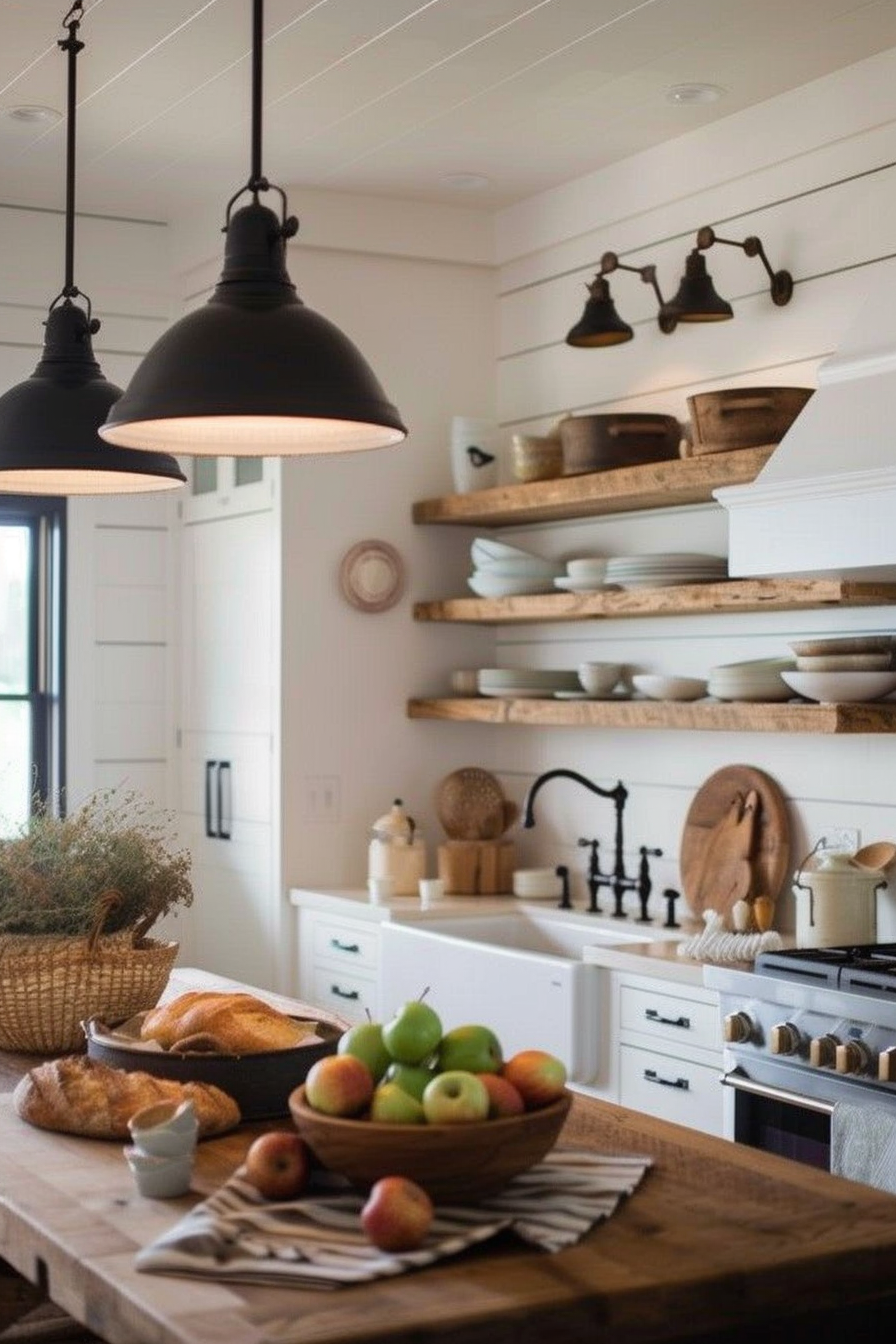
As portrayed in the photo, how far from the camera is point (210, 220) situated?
596cm

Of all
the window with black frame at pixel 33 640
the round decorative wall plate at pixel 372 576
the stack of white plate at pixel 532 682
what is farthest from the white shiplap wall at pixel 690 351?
the window with black frame at pixel 33 640

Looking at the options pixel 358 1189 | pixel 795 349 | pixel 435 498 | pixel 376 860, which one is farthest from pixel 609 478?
pixel 358 1189

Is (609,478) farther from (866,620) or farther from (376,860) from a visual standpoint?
(376,860)

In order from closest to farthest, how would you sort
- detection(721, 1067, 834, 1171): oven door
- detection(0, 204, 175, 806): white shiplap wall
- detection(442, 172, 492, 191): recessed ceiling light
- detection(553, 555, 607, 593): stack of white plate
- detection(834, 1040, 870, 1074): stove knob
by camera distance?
1. detection(834, 1040, 870, 1074): stove knob
2. detection(721, 1067, 834, 1171): oven door
3. detection(553, 555, 607, 593): stack of white plate
4. detection(442, 172, 492, 191): recessed ceiling light
5. detection(0, 204, 175, 806): white shiplap wall

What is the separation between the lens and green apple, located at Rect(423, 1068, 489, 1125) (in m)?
2.01

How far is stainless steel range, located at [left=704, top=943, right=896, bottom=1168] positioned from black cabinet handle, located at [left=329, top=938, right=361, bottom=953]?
62.2 inches

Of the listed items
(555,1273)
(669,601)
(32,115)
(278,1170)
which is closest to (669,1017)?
(669,601)

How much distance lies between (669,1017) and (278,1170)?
2.41m

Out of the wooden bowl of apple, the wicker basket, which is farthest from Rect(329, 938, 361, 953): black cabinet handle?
the wooden bowl of apple

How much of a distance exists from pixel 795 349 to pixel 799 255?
24cm

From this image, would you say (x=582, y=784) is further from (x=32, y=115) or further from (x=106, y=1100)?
(x=106, y=1100)

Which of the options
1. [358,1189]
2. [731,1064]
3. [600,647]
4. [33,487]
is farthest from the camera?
[600,647]

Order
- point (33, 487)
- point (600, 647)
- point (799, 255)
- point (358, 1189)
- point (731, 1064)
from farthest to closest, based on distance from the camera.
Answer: point (600, 647) → point (799, 255) → point (731, 1064) → point (33, 487) → point (358, 1189)

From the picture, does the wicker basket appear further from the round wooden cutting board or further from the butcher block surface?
the round wooden cutting board
